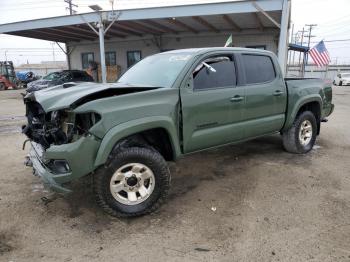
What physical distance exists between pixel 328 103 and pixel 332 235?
12.5ft

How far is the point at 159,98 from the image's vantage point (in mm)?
3627

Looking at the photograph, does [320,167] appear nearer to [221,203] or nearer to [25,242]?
[221,203]

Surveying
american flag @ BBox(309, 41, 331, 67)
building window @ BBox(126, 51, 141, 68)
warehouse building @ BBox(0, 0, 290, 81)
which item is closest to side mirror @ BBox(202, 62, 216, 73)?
warehouse building @ BBox(0, 0, 290, 81)

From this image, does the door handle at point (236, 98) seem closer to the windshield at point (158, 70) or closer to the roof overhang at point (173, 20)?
the windshield at point (158, 70)

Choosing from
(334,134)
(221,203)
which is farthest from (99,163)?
(334,134)

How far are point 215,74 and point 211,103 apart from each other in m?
0.46

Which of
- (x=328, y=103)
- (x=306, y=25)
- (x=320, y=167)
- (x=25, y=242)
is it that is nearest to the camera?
(x=25, y=242)

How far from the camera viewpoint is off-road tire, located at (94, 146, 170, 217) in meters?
3.35

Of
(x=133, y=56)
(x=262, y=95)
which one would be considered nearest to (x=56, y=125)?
(x=262, y=95)

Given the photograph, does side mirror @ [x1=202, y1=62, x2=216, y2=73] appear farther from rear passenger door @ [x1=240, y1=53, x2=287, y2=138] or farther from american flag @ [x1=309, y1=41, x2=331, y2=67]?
american flag @ [x1=309, y1=41, x2=331, y2=67]

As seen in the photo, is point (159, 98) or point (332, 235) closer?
point (332, 235)

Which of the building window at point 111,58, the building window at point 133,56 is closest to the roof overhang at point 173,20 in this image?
the building window at point 133,56

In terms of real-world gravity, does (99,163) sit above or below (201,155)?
above

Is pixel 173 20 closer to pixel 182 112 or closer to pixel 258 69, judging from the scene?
pixel 258 69
